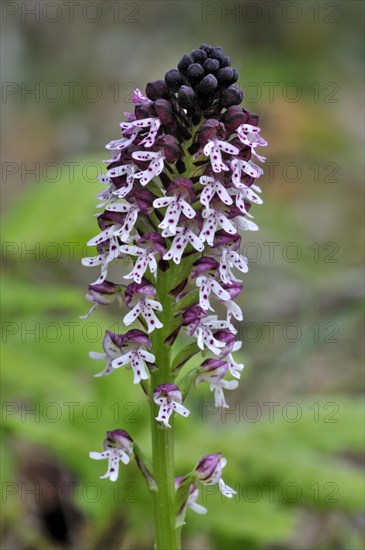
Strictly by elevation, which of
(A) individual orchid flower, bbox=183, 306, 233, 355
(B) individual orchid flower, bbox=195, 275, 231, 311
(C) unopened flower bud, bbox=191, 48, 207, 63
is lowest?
(A) individual orchid flower, bbox=183, 306, 233, 355

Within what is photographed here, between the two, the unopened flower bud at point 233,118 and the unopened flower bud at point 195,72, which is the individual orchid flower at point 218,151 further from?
the unopened flower bud at point 195,72

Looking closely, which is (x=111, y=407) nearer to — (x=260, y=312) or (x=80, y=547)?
(x=80, y=547)

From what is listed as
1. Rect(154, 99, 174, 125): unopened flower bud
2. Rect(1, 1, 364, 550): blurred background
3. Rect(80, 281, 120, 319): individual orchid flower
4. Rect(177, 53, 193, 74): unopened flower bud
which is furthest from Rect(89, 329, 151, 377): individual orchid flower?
Rect(1, 1, 364, 550): blurred background

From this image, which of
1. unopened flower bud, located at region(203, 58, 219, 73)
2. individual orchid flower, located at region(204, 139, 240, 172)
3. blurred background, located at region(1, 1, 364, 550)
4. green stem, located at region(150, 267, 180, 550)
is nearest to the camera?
individual orchid flower, located at region(204, 139, 240, 172)

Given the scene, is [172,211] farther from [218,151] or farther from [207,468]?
[207,468]

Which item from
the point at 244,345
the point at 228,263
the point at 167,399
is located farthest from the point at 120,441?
the point at 244,345

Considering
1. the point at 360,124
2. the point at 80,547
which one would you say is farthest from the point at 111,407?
the point at 360,124

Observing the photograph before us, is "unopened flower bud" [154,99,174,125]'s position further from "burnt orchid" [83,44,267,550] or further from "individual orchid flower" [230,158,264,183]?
"individual orchid flower" [230,158,264,183]

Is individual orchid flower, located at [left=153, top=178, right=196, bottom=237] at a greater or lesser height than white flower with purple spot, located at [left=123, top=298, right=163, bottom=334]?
greater
